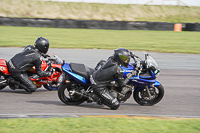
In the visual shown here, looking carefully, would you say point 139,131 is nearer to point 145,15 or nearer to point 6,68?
point 6,68

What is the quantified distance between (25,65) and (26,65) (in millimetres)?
25

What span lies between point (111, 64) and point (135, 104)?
146 cm

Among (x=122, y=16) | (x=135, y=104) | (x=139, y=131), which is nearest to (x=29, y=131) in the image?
(x=139, y=131)

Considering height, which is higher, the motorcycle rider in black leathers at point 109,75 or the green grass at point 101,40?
the green grass at point 101,40

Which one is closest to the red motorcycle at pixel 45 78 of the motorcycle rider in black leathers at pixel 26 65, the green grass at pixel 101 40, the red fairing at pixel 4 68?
the red fairing at pixel 4 68

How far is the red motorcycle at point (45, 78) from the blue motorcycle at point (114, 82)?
1.47 meters

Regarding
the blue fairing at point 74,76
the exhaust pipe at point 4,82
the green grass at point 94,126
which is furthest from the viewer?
the exhaust pipe at point 4,82

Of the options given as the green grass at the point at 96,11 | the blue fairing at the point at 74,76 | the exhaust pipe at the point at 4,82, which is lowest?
the exhaust pipe at the point at 4,82

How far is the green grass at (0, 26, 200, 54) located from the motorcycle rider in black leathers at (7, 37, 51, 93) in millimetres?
10162

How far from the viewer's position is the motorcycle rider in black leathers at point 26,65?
822cm

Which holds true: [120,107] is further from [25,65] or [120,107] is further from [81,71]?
[25,65]

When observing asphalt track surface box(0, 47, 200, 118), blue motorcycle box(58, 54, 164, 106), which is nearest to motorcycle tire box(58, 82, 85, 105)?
blue motorcycle box(58, 54, 164, 106)

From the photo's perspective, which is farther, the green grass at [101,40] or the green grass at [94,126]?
the green grass at [101,40]

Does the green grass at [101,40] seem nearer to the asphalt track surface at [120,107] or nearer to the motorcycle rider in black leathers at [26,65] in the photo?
the asphalt track surface at [120,107]
